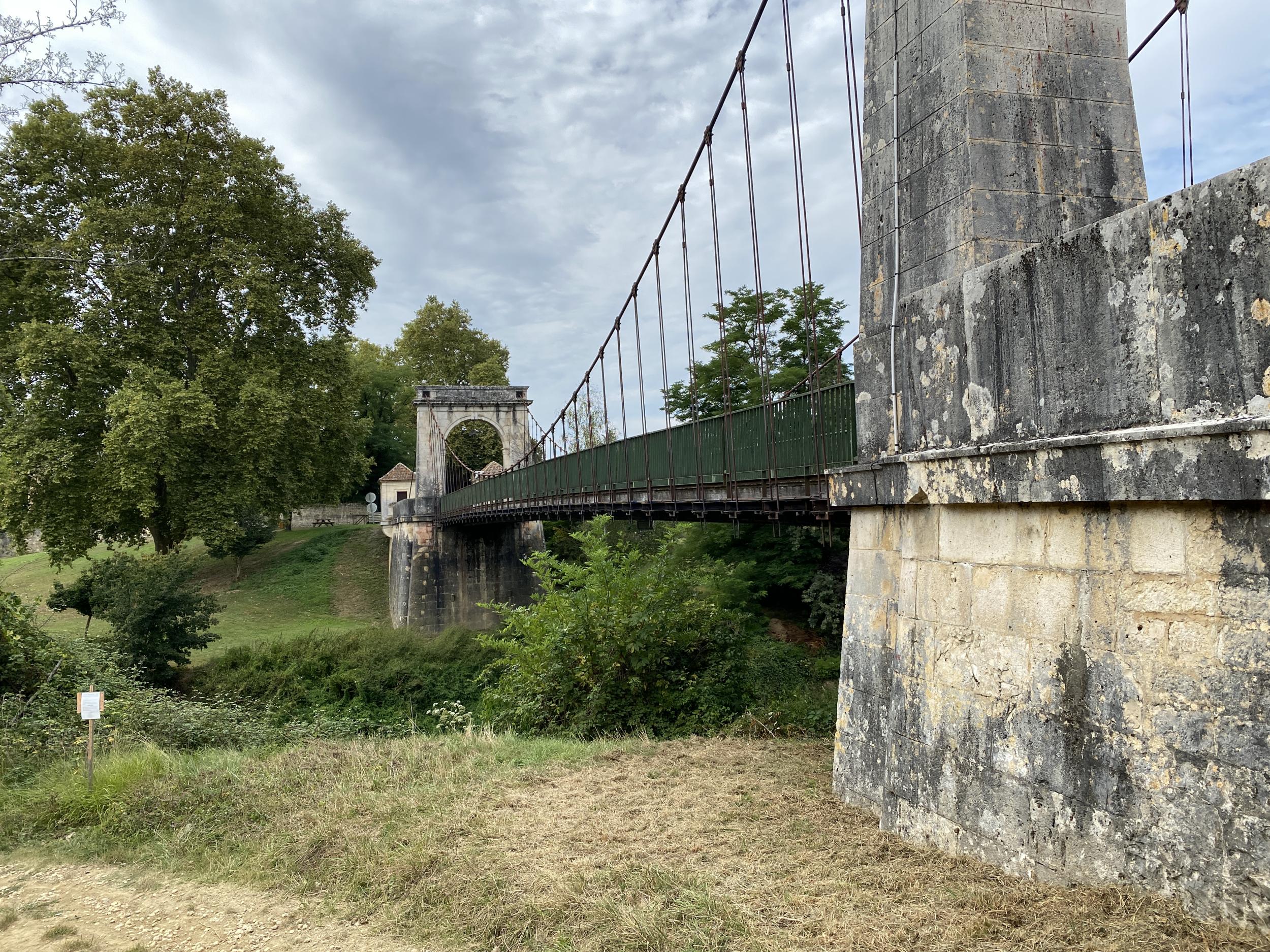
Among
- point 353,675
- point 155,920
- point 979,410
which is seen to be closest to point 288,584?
point 353,675

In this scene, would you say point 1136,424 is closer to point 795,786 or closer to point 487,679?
point 795,786

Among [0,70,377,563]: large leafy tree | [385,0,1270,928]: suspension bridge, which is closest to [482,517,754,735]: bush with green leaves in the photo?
[385,0,1270,928]: suspension bridge

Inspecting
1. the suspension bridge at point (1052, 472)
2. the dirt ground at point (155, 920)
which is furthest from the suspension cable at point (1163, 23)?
the dirt ground at point (155, 920)

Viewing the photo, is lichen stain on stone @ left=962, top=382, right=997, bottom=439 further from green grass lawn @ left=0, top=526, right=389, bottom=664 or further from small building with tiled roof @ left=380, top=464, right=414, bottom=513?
small building with tiled roof @ left=380, top=464, right=414, bottom=513

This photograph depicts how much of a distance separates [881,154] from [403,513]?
65.5 feet

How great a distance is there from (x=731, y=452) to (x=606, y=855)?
4296 millimetres

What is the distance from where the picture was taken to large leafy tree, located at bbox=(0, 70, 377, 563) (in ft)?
53.1

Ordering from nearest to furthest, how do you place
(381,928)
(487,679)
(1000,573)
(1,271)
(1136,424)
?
(1136,424) < (1000,573) < (381,928) < (487,679) < (1,271)

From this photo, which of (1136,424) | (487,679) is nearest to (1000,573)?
(1136,424)

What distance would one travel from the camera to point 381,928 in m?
3.65

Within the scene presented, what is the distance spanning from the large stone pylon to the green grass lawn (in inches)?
610

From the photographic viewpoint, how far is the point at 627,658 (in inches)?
325

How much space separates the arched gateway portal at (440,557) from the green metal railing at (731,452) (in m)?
9.11

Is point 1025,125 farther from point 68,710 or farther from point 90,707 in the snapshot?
point 68,710
